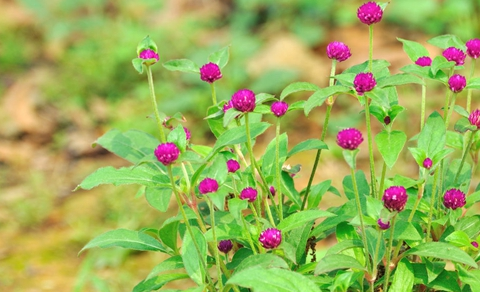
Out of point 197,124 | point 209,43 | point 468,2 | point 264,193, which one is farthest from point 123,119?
point 264,193

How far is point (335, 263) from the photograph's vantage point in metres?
1.12

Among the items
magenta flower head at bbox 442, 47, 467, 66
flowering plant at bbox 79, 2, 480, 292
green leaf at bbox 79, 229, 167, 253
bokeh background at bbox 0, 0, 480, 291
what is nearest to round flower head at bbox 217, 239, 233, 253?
flowering plant at bbox 79, 2, 480, 292

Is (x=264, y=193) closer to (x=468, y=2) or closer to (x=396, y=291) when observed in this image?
(x=396, y=291)

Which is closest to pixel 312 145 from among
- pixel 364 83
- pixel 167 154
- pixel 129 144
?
pixel 364 83

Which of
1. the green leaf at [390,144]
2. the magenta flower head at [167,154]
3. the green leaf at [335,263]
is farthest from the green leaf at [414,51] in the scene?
the magenta flower head at [167,154]

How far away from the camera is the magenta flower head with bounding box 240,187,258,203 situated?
123 centimetres

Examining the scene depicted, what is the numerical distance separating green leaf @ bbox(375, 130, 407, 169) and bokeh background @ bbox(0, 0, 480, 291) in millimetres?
1744

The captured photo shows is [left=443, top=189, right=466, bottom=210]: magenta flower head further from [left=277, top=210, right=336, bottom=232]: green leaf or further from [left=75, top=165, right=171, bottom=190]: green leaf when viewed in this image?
[left=75, top=165, right=171, bottom=190]: green leaf

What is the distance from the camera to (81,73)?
4.43m

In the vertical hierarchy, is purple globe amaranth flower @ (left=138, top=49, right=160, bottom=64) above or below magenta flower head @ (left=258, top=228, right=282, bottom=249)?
above

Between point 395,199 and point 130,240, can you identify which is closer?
point 395,199

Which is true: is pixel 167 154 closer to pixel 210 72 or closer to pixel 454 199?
pixel 210 72

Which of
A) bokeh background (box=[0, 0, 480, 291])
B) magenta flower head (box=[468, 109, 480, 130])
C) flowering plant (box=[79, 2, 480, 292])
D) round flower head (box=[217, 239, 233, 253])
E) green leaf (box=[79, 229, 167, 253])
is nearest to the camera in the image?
flowering plant (box=[79, 2, 480, 292])

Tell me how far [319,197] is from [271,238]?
0.32 metres
